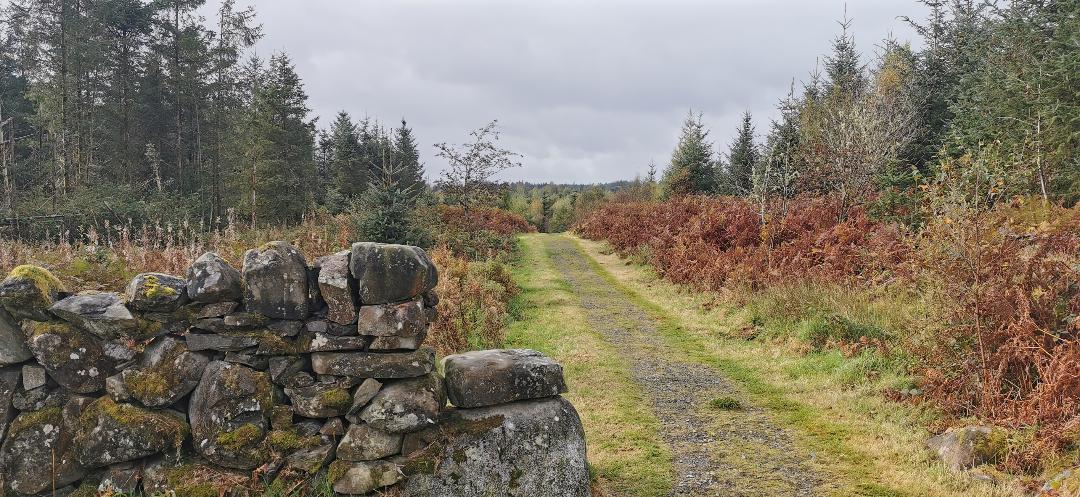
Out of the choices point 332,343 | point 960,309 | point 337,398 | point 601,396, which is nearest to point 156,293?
point 332,343

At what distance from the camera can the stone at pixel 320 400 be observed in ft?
15.2

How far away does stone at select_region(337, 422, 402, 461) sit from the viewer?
462 cm

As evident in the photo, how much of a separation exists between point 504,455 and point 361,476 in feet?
3.92

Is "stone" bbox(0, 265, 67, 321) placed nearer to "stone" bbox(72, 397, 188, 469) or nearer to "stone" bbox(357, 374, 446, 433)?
"stone" bbox(72, 397, 188, 469)

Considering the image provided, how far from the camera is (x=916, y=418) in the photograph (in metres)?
6.90

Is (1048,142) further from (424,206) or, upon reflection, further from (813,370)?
(424,206)

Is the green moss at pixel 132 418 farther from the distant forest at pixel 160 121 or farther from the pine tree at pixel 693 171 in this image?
the pine tree at pixel 693 171

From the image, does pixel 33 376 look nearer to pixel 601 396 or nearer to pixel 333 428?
pixel 333 428

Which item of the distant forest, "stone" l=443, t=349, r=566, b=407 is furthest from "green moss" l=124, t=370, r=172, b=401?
the distant forest

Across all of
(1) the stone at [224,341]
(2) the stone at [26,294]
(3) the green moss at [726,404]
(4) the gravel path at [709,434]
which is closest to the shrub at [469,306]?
(4) the gravel path at [709,434]

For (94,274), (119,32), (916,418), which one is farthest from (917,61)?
(119,32)

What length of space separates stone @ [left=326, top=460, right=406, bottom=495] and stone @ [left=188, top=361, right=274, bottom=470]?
2.01 ft

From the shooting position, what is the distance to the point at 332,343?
4684 millimetres

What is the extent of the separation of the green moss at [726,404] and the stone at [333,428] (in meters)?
5.28
